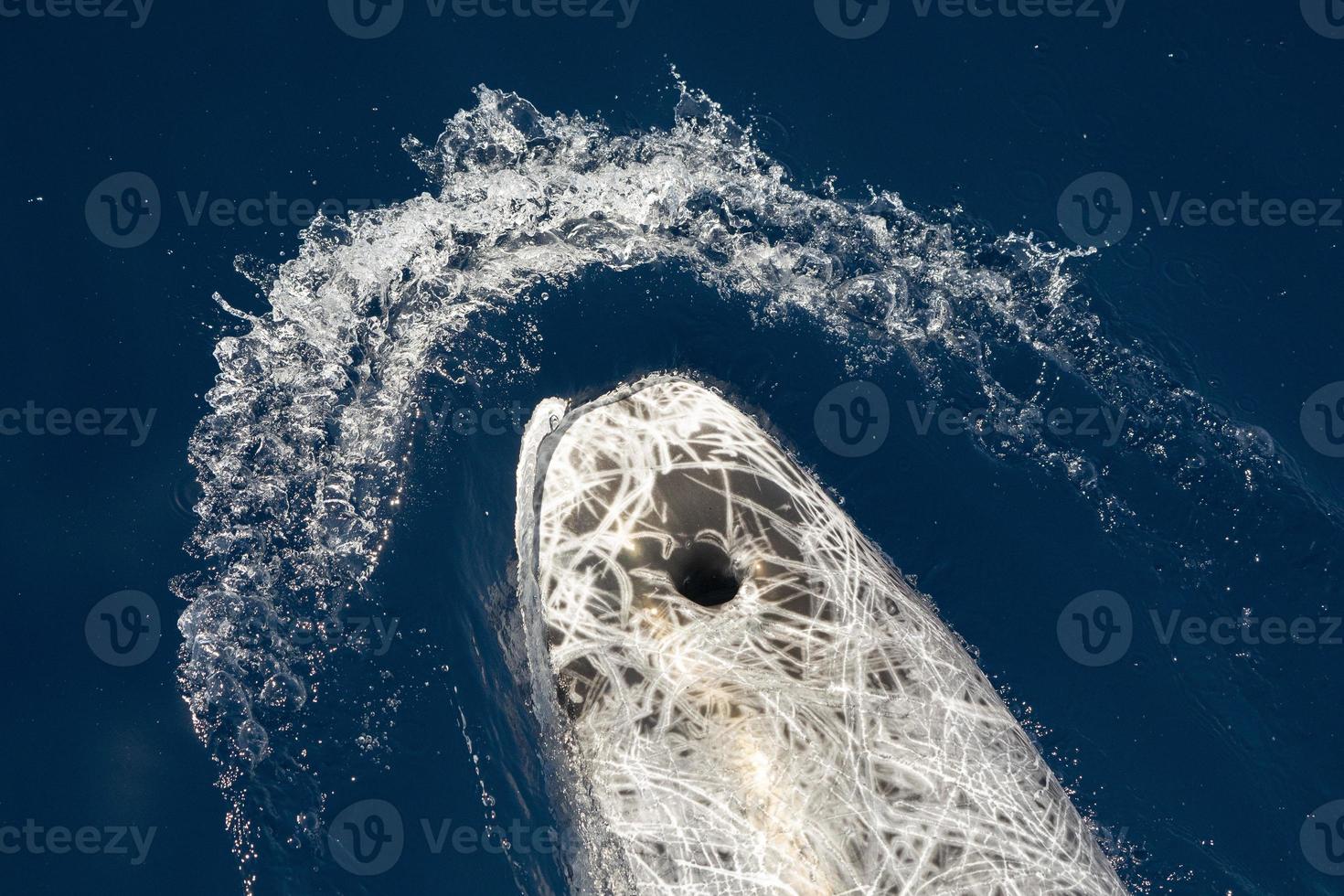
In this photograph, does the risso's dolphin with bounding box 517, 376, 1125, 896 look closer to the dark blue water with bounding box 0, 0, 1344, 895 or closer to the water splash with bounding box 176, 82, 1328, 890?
the dark blue water with bounding box 0, 0, 1344, 895

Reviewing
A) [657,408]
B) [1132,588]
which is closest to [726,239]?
[657,408]

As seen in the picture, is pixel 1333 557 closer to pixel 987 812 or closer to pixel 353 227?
pixel 987 812

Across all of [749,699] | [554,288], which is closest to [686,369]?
[554,288]

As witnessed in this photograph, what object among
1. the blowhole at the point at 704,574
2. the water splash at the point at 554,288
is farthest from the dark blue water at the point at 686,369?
the blowhole at the point at 704,574

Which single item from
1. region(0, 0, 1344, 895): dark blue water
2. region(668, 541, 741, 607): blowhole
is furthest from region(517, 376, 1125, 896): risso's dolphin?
region(0, 0, 1344, 895): dark blue water

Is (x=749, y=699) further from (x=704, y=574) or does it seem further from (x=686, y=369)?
(x=686, y=369)

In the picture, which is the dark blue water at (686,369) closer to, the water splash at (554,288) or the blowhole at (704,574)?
the water splash at (554,288)
